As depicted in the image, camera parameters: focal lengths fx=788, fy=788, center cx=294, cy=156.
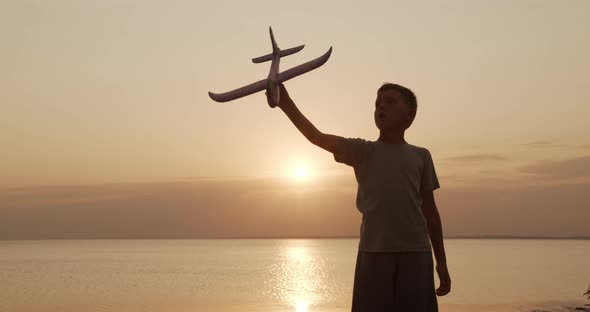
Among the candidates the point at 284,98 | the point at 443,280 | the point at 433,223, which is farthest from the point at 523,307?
the point at 284,98

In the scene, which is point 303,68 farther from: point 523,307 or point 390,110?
point 523,307

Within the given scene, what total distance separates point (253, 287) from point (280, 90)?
7917 cm

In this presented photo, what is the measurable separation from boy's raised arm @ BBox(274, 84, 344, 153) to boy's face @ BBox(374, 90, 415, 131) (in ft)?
0.96

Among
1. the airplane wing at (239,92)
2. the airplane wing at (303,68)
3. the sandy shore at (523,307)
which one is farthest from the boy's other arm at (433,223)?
the sandy shore at (523,307)

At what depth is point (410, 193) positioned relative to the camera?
4.31 meters

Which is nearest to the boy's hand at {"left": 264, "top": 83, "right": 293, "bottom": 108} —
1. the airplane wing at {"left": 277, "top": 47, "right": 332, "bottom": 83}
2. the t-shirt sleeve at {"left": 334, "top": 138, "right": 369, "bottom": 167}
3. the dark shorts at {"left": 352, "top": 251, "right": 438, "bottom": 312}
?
the airplane wing at {"left": 277, "top": 47, "right": 332, "bottom": 83}

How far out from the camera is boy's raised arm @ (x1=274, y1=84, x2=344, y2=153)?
400 cm

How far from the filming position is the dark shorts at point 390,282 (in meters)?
4.25

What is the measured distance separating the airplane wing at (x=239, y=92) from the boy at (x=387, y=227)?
0.53m

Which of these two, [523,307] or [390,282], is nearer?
[390,282]

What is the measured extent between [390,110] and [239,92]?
1.11m

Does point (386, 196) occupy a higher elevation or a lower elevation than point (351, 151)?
lower

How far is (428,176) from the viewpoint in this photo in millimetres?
4555

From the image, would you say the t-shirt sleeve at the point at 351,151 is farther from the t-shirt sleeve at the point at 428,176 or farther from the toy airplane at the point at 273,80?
the toy airplane at the point at 273,80
